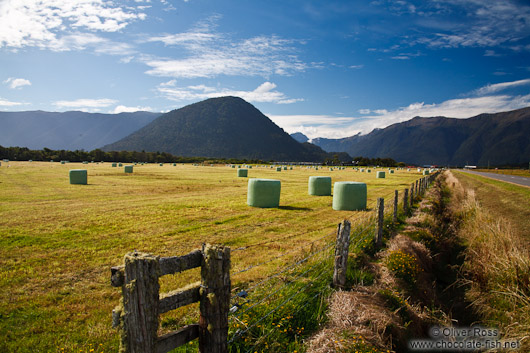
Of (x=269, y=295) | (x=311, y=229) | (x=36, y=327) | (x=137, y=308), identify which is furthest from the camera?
(x=311, y=229)

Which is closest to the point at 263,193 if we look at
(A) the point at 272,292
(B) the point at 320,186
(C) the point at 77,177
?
(B) the point at 320,186

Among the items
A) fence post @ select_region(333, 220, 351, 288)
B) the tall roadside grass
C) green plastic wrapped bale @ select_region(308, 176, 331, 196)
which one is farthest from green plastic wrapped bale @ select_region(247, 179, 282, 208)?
fence post @ select_region(333, 220, 351, 288)

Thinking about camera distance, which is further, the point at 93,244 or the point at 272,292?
the point at 93,244

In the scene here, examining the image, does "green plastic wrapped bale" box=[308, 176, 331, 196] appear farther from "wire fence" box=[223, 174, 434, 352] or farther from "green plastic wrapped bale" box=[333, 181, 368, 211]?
"wire fence" box=[223, 174, 434, 352]

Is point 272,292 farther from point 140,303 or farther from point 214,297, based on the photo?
point 140,303

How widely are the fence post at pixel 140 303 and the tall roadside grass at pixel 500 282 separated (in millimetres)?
6241

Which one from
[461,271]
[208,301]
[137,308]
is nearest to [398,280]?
[461,271]

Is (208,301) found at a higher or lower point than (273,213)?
higher

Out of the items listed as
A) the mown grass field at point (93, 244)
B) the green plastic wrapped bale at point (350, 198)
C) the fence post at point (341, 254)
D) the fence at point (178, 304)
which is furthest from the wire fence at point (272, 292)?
the green plastic wrapped bale at point (350, 198)

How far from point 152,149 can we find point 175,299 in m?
201

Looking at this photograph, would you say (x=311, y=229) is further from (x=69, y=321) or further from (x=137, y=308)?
(x=137, y=308)

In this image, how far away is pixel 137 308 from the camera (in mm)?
2666

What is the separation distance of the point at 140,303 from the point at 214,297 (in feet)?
2.52

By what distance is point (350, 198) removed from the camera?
16047mm
